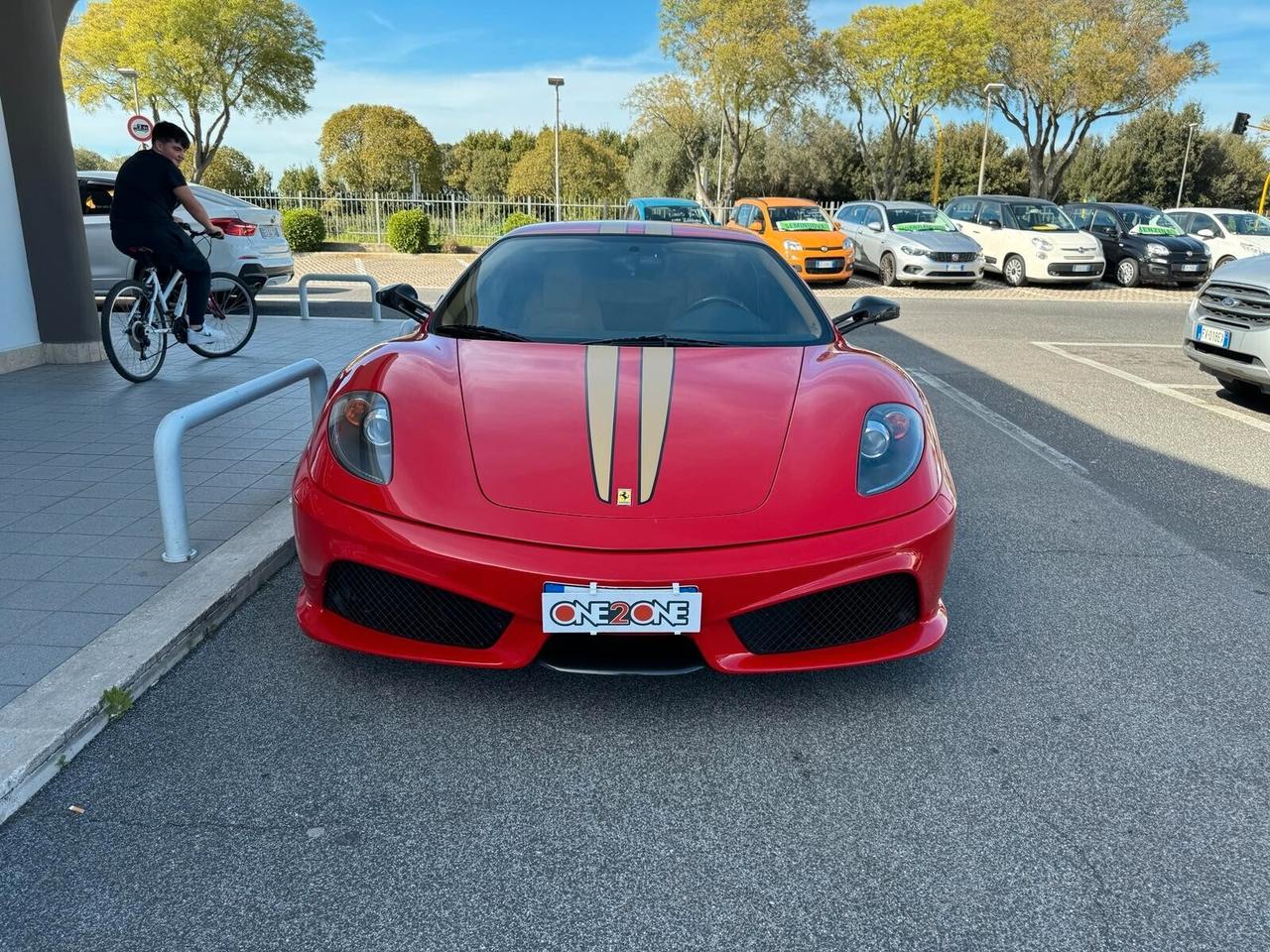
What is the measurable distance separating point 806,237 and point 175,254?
12.9 metres

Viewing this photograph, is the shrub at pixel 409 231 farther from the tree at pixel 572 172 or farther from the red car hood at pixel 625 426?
the red car hood at pixel 625 426

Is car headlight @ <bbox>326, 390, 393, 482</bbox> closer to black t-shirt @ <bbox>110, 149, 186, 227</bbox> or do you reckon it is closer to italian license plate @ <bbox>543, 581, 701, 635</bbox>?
italian license plate @ <bbox>543, 581, 701, 635</bbox>

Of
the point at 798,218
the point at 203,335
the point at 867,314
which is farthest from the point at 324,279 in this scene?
the point at 798,218

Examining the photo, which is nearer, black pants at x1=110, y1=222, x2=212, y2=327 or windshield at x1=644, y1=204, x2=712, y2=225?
black pants at x1=110, y1=222, x2=212, y2=327

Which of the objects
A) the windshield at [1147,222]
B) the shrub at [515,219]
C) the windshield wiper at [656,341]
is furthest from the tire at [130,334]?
the shrub at [515,219]

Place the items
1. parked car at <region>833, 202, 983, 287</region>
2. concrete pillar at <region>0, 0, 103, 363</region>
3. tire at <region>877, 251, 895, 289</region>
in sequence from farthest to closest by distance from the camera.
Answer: tire at <region>877, 251, 895, 289</region>
parked car at <region>833, 202, 983, 287</region>
concrete pillar at <region>0, 0, 103, 363</region>

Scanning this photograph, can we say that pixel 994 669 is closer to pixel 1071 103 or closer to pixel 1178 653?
pixel 1178 653

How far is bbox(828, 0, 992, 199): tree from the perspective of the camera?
121 feet

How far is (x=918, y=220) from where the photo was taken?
1872 cm

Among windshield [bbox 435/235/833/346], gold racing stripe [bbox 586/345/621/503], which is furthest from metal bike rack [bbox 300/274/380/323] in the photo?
gold racing stripe [bbox 586/345/621/503]

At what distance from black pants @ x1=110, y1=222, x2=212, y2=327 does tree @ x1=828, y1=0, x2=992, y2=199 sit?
36.3 metres

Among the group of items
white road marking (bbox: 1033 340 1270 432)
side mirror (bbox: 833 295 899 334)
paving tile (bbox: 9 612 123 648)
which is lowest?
white road marking (bbox: 1033 340 1270 432)

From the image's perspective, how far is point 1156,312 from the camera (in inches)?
591

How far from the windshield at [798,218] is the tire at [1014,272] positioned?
360 cm
